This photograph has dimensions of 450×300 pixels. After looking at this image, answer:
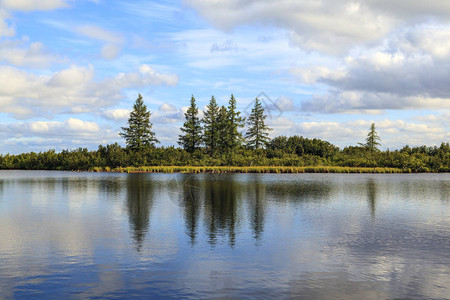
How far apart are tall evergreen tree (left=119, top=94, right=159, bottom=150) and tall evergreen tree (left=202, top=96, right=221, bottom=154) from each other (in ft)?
51.1

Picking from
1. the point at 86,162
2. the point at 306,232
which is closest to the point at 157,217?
the point at 306,232

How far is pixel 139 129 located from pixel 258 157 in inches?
1445

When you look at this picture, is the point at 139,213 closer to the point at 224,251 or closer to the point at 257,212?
the point at 257,212

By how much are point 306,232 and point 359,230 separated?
369 centimetres

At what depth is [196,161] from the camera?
109125mm

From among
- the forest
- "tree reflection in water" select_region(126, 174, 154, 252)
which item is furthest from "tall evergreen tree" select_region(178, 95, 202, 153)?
"tree reflection in water" select_region(126, 174, 154, 252)

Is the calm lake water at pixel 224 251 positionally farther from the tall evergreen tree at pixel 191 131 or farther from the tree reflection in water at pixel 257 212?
the tall evergreen tree at pixel 191 131

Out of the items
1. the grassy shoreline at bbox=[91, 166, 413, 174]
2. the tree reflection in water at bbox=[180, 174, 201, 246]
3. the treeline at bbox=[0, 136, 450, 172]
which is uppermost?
the treeline at bbox=[0, 136, 450, 172]

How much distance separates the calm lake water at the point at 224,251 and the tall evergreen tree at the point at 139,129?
3292 inches

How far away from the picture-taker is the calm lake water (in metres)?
14.8

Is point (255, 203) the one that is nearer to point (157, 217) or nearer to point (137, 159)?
point (157, 217)

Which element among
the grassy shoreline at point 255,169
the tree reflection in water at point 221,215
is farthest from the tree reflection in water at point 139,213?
the grassy shoreline at point 255,169

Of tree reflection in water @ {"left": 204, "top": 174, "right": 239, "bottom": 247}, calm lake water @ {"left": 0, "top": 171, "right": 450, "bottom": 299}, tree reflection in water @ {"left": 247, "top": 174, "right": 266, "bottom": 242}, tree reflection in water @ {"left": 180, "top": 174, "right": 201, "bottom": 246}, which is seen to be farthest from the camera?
tree reflection in water @ {"left": 247, "top": 174, "right": 266, "bottom": 242}

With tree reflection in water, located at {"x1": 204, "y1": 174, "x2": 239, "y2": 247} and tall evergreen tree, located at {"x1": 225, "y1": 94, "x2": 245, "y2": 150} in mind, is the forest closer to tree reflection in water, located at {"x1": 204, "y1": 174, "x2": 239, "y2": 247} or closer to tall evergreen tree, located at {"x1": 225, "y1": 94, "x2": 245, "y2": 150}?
tall evergreen tree, located at {"x1": 225, "y1": 94, "x2": 245, "y2": 150}
